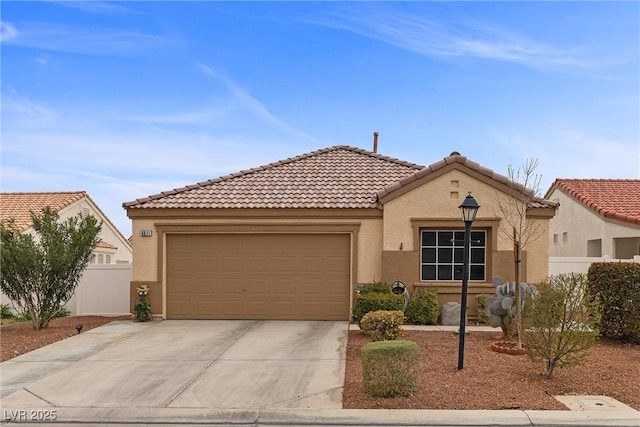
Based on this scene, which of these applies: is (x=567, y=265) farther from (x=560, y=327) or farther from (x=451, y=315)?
(x=560, y=327)

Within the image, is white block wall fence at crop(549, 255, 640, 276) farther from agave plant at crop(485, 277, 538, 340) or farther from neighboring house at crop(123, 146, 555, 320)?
agave plant at crop(485, 277, 538, 340)

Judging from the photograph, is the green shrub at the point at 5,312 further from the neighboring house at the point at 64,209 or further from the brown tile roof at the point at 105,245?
the brown tile roof at the point at 105,245

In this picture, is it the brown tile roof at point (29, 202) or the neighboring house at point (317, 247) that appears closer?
the neighboring house at point (317, 247)

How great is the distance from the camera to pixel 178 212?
1462 centimetres

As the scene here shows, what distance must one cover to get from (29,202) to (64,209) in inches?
72.7

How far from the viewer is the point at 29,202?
79.7 ft

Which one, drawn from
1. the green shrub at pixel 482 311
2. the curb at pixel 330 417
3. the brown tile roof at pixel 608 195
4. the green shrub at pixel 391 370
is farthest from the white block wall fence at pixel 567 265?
the green shrub at pixel 391 370

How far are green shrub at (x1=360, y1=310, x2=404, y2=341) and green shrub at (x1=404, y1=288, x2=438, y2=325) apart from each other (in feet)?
9.99

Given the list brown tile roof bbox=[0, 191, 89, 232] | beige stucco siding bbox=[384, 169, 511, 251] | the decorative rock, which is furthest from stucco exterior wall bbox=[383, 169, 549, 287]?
brown tile roof bbox=[0, 191, 89, 232]

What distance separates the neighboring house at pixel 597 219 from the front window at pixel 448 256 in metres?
6.72

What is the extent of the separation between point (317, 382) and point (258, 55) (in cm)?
947

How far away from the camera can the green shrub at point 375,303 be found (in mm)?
12594

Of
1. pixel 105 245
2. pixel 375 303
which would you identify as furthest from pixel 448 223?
pixel 105 245

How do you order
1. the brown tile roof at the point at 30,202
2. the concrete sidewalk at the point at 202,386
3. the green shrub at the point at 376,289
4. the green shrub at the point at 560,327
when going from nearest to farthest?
1. the concrete sidewalk at the point at 202,386
2. the green shrub at the point at 560,327
3. the green shrub at the point at 376,289
4. the brown tile roof at the point at 30,202
